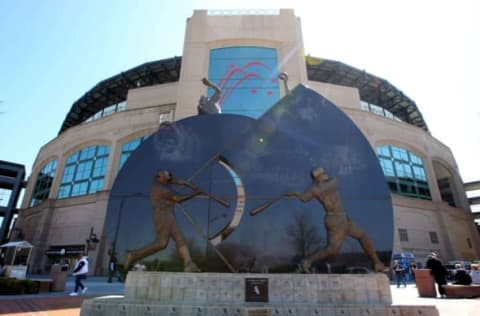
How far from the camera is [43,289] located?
36.3 ft

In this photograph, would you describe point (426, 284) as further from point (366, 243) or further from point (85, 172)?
point (85, 172)

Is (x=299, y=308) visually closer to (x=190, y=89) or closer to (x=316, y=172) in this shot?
(x=316, y=172)

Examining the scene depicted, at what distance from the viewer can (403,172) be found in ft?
95.6

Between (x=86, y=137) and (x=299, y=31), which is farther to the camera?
(x=86, y=137)

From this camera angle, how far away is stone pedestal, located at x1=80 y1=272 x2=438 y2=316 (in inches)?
205

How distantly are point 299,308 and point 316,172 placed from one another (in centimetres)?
292

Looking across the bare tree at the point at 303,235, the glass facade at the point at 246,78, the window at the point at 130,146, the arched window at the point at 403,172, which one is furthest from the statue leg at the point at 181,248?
the arched window at the point at 403,172

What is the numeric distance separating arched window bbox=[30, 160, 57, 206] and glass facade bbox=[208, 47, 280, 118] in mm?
21862

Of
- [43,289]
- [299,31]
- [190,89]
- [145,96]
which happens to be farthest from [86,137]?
[299,31]

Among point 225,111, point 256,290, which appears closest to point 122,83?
point 225,111

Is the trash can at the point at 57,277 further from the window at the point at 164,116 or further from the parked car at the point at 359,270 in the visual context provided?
the window at the point at 164,116

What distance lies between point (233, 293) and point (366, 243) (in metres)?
3.18

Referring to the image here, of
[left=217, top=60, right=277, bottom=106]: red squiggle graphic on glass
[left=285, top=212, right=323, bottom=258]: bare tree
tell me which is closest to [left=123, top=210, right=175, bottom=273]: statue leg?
[left=285, top=212, right=323, bottom=258]: bare tree

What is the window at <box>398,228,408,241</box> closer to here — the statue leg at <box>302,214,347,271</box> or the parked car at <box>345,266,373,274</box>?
the parked car at <box>345,266,373,274</box>
